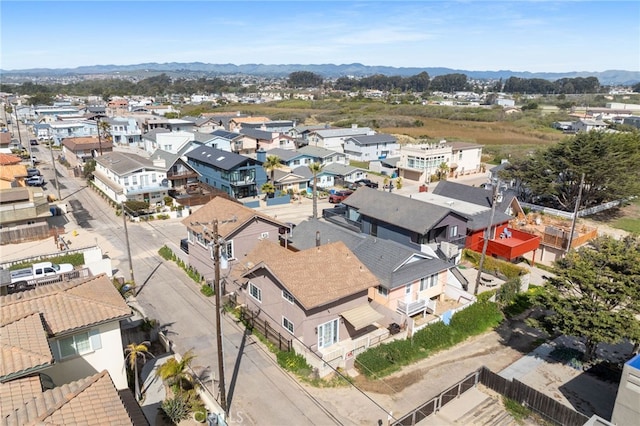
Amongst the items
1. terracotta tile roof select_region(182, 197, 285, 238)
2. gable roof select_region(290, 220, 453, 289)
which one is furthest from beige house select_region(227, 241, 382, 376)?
terracotta tile roof select_region(182, 197, 285, 238)

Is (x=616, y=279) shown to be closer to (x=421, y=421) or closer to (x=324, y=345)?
(x=421, y=421)

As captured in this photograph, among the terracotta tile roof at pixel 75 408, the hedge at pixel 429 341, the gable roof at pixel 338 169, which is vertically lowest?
the hedge at pixel 429 341

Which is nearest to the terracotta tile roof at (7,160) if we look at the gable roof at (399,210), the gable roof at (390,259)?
the gable roof at (399,210)

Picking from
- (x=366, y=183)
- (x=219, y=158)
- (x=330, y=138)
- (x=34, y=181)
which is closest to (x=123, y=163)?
(x=219, y=158)

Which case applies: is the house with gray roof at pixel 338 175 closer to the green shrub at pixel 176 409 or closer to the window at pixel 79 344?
the green shrub at pixel 176 409

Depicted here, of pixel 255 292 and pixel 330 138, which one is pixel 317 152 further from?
pixel 255 292

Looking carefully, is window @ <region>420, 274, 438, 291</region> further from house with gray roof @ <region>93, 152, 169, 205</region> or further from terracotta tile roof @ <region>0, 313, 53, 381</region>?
house with gray roof @ <region>93, 152, 169, 205</region>

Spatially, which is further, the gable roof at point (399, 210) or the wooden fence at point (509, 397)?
the gable roof at point (399, 210)
